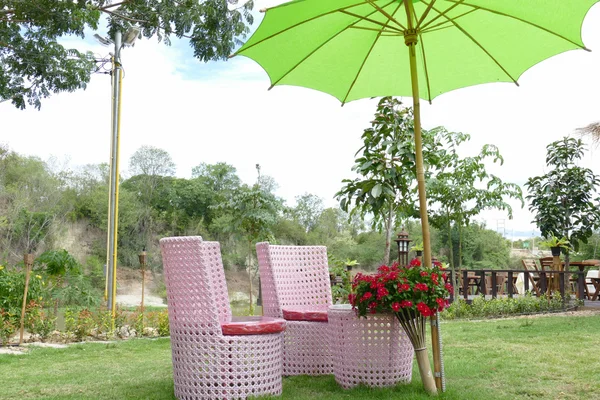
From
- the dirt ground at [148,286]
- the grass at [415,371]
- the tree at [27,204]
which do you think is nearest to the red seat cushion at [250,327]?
the grass at [415,371]

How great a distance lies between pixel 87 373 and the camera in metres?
4.16

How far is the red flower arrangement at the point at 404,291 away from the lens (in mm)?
3043

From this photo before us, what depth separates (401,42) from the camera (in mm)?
3852

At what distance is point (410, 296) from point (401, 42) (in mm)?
1785

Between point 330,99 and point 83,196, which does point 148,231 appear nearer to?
point 83,196

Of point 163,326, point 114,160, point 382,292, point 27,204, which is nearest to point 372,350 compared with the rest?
point 382,292

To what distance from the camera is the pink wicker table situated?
332 centimetres

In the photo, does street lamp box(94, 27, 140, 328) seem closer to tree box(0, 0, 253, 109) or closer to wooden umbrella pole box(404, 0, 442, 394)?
tree box(0, 0, 253, 109)

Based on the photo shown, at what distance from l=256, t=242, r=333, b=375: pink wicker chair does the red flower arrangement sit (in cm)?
74

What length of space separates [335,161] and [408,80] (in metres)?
14.0

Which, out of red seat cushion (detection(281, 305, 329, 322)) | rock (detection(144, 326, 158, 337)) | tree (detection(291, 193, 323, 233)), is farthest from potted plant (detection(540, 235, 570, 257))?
tree (detection(291, 193, 323, 233))

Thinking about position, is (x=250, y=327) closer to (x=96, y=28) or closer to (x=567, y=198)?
(x=96, y=28)

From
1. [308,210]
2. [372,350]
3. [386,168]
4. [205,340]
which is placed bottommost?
[372,350]

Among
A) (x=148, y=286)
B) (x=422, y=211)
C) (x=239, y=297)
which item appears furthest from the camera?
(x=148, y=286)
